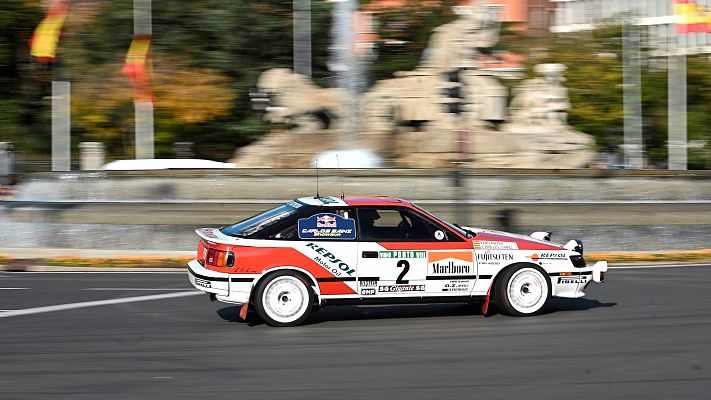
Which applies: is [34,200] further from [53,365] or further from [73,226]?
[53,365]

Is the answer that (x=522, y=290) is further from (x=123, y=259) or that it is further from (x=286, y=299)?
(x=123, y=259)

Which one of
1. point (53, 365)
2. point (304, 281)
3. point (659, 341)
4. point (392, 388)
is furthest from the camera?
point (304, 281)

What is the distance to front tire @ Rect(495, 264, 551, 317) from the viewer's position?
11812 millimetres

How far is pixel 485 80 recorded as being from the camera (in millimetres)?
31047

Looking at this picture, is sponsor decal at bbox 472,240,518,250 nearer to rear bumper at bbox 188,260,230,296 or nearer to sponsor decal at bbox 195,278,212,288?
rear bumper at bbox 188,260,230,296

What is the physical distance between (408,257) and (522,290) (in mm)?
1416

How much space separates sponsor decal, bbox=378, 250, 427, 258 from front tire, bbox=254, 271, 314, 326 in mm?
879

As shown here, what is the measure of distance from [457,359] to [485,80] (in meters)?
22.2

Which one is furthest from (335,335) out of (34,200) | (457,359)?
(34,200)

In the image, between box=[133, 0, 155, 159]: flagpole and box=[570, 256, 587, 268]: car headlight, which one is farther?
box=[133, 0, 155, 159]: flagpole

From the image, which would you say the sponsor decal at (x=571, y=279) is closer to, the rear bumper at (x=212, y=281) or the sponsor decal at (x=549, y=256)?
the sponsor decal at (x=549, y=256)

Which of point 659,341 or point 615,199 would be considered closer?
point 659,341

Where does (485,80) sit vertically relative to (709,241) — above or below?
above

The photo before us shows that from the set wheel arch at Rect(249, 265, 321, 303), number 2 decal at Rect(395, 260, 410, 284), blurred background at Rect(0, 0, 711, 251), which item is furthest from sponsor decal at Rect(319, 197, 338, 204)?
blurred background at Rect(0, 0, 711, 251)
